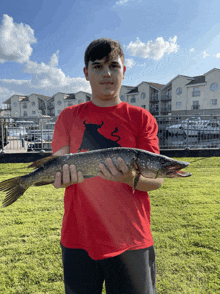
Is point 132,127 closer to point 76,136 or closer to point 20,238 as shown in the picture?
point 76,136

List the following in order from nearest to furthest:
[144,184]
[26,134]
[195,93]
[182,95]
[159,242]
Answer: [144,184], [159,242], [26,134], [195,93], [182,95]

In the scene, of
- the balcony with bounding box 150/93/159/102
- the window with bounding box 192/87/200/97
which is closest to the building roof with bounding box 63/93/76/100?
the balcony with bounding box 150/93/159/102

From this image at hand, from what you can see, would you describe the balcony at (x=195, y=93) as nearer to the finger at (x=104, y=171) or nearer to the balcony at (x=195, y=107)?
the balcony at (x=195, y=107)

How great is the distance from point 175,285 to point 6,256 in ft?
9.56

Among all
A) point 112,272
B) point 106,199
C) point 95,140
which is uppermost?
point 95,140

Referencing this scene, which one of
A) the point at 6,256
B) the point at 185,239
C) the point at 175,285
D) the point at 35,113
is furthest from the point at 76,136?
the point at 35,113

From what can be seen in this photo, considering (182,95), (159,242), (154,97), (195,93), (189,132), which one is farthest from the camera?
(154,97)

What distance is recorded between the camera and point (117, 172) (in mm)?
1834

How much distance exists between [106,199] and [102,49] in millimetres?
1460

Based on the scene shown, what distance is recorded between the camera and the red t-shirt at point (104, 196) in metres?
1.80

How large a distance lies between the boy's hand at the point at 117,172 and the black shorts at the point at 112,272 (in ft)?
2.04

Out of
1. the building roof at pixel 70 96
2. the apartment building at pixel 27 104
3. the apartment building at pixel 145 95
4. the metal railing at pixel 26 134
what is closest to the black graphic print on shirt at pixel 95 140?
the metal railing at pixel 26 134

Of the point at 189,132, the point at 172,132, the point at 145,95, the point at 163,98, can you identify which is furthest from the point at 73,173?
the point at 163,98

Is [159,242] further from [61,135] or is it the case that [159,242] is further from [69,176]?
[61,135]
